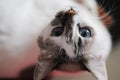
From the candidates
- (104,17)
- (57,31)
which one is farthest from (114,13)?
(57,31)

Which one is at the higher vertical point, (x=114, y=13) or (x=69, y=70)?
(x=114, y=13)

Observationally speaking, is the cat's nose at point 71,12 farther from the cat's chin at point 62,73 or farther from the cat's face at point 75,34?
the cat's chin at point 62,73

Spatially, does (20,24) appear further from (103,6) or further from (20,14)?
(103,6)

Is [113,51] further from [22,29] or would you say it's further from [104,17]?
[22,29]

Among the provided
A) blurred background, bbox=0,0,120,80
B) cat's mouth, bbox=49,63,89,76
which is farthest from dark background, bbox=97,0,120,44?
cat's mouth, bbox=49,63,89,76

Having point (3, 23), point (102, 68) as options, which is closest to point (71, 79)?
point (102, 68)

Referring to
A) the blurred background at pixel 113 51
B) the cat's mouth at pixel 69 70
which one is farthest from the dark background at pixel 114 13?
the cat's mouth at pixel 69 70

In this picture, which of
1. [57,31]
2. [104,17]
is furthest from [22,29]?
[104,17]

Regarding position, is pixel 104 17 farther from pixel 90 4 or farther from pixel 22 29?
pixel 22 29

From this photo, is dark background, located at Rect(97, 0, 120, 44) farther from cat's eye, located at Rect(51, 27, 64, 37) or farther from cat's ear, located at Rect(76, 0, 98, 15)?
cat's eye, located at Rect(51, 27, 64, 37)
